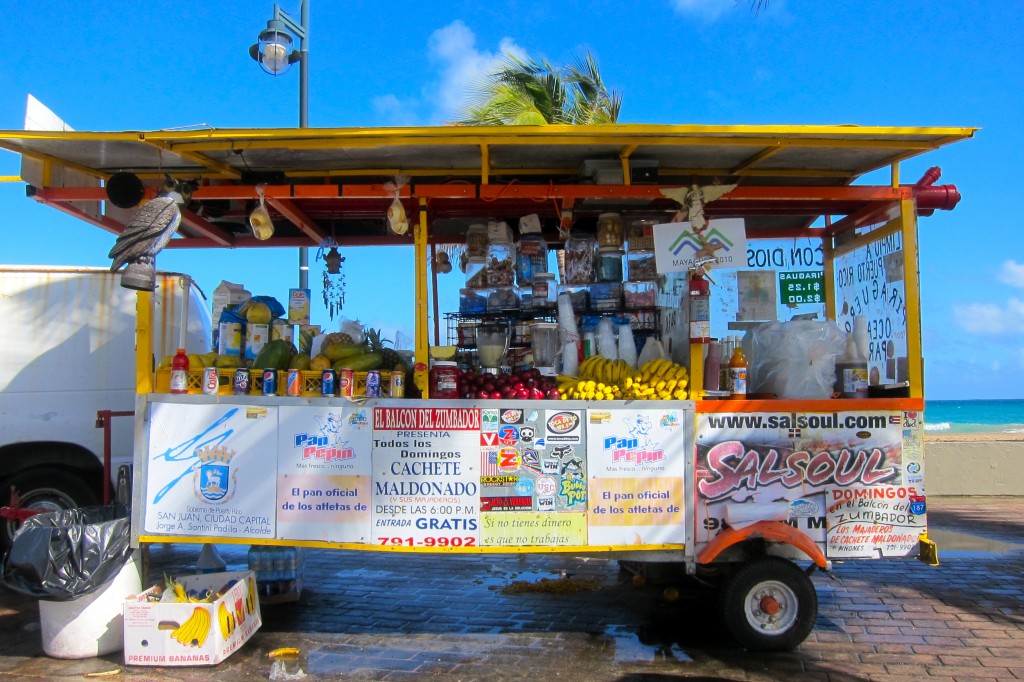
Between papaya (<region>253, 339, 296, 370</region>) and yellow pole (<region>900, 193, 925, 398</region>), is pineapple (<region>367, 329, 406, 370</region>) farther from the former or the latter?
yellow pole (<region>900, 193, 925, 398</region>)

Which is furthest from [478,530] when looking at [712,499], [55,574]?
[55,574]

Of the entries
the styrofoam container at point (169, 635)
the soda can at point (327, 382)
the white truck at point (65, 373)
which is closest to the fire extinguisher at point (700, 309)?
the soda can at point (327, 382)

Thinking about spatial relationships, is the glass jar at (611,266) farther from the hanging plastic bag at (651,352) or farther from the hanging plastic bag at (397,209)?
the hanging plastic bag at (397,209)

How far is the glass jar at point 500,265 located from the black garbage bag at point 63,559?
3325 mm

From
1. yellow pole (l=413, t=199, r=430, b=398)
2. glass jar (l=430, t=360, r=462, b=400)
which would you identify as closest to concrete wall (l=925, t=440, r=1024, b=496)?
glass jar (l=430, t=360, r=462, b=400)

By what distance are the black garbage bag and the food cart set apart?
0.25m

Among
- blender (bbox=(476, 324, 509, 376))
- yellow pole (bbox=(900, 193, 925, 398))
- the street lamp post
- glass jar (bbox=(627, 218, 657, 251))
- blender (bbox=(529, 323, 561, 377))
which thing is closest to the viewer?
yellow pole (bbox=(900, 193, 925, 398))

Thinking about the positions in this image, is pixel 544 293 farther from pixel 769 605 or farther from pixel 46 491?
pixel 46 491

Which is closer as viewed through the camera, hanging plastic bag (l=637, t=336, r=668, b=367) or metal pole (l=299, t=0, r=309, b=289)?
hanging plastic bag (l=637, t=336, r=668, b=367)

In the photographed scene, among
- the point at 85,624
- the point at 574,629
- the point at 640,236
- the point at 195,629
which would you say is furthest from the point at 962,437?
the point at 85,624

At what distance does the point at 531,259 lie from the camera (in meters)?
6.23

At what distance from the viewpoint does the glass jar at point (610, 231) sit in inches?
238

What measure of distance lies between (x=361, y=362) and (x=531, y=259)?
1841 millimetres

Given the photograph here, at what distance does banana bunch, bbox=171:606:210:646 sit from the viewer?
4.63 metres
